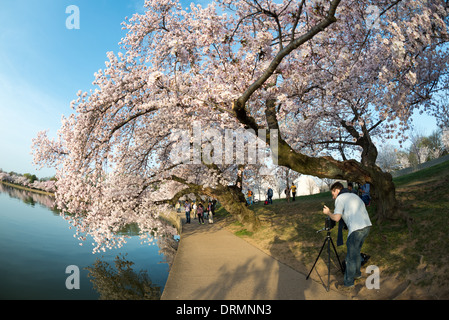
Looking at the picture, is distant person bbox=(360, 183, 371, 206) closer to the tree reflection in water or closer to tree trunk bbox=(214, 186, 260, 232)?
tree trunk bbox=(214, 186, 260, 232)

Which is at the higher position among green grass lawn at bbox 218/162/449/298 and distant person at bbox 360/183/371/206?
distant person at bbox 360/183/371/206

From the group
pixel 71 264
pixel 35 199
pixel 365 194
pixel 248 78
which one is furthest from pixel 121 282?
pixel 35 199

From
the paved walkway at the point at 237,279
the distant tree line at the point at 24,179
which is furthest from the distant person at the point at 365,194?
the distant tree line at the point at 24,179

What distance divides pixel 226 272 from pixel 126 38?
8.90m

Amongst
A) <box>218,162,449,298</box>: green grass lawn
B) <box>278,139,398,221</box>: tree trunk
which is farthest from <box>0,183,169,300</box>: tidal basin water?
<box>278,139,398,221</box>: tree trunk

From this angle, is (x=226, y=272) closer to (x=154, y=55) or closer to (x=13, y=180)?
(x=154, y=55)

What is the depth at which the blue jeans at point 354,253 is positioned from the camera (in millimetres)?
4957

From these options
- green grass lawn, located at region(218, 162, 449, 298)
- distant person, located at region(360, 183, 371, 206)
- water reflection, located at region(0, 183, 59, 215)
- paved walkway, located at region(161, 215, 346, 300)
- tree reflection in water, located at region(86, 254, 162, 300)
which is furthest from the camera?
water reflection, located at region(0, 183, 59, 215)

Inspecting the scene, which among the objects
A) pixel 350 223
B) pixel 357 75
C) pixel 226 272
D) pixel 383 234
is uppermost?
pixel 357 75

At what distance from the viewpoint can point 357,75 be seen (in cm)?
984

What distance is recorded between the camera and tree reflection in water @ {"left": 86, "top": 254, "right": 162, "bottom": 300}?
32.8 ft

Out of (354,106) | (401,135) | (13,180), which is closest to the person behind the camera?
(401,135)
